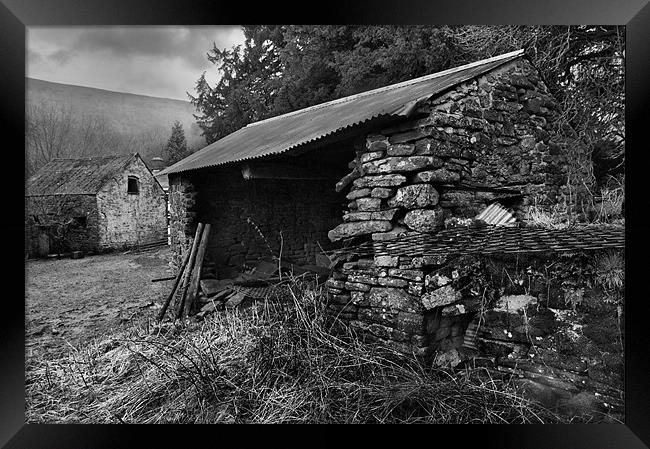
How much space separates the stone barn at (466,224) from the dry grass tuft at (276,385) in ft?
0.83

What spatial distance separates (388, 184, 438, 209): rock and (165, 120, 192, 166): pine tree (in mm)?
5282

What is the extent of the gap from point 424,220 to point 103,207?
35.8ft

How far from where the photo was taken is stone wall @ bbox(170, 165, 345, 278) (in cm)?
694

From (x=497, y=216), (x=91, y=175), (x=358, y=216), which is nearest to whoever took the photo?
(x=358, y=216)

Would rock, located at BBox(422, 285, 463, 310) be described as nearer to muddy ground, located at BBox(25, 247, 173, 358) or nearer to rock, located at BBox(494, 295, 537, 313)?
rock, located at BBox(494, 295, 537, 313)

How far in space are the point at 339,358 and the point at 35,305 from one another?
5.57 m

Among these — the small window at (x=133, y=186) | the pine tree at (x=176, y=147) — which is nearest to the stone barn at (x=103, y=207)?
the small window at (x=133, y=186)

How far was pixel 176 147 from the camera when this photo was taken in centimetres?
819

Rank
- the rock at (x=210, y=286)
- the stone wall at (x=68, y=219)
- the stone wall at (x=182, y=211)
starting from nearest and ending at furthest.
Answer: the rock at (x=210, y=286), the stone wall at (x=182, y=211), the stone wall at (x=68, y=219)

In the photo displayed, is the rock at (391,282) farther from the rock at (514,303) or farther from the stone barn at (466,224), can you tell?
the rock at (514,303)

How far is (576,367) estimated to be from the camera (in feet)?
8.48

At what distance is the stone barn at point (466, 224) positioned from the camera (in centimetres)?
279

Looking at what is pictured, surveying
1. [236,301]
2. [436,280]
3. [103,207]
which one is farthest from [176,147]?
[436,280]

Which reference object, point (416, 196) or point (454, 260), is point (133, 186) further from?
point (454, 260)
